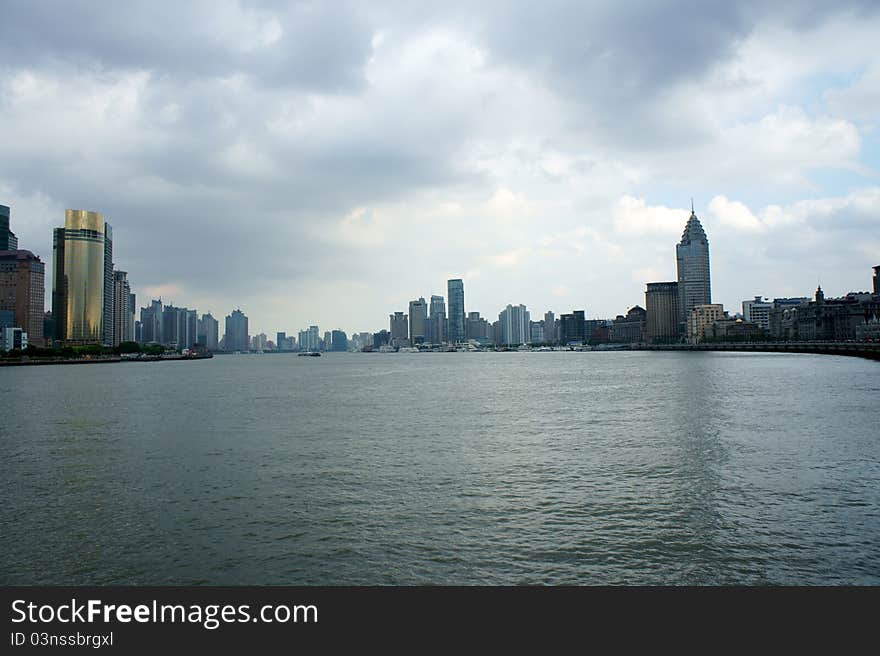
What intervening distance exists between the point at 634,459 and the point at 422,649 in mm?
22014

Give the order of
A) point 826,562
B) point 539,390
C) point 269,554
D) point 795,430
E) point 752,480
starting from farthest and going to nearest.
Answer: point 539,390
point 795,430
point 752,480
point 269,554
point 826,562

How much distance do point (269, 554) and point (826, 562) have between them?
15787mm

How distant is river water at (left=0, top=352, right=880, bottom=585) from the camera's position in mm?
16828

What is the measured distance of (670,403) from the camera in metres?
58.7

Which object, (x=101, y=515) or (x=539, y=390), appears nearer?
(x=101, y=515)

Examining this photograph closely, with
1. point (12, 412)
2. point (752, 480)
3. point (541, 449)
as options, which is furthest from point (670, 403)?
point (12, 412)

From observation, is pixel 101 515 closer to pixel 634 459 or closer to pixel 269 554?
pixel 269 554

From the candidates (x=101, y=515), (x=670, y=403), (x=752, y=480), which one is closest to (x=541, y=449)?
(x=752, y=480)

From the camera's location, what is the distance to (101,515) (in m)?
22.2

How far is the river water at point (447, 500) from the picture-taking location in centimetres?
1683

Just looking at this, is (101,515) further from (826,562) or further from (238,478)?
(826,562)

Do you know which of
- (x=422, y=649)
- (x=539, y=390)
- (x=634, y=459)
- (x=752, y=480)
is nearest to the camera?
(x=422, y=649)

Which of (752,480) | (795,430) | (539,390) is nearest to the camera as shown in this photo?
(752,480)

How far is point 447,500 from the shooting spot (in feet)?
76.9
